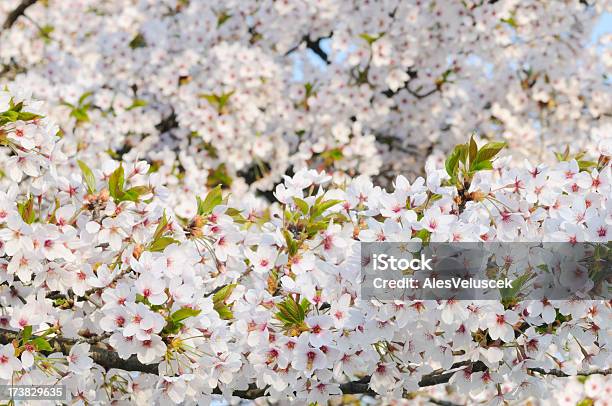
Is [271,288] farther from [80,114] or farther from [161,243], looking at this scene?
[80,114]

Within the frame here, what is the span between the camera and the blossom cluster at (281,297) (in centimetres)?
303

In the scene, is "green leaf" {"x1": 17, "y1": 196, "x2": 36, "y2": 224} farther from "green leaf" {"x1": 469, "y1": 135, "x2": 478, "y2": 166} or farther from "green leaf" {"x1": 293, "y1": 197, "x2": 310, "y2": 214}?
"green leaf" {"x1": 469, "y1": 135, "x2": 478, "y2": 166}

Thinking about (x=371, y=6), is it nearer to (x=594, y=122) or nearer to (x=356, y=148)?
(x=356, y=148)

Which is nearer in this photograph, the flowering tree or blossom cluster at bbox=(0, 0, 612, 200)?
the flowering tree

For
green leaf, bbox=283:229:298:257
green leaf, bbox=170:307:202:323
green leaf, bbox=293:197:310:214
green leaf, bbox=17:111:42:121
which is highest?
green leaf, bbox=17:111:42:121

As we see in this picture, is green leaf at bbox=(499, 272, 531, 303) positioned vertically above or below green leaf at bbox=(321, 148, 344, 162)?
above

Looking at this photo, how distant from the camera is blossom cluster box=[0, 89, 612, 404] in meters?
3.03

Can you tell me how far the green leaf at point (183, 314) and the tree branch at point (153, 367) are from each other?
415 millimetres

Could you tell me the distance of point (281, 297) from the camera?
320cm

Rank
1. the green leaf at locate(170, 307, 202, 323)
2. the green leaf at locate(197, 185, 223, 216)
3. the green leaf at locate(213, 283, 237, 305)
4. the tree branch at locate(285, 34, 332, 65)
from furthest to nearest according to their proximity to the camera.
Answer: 1. the tree branch at locate(285, 34, 332, 65)
2. the green leaf at locate(197, 185, 223, 216)
3. the green leaf at locate(213, 283, 237, 305)
4. the green leaf at locate(170, 307, 202, 323)

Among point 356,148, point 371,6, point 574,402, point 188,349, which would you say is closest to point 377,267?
point 188,349

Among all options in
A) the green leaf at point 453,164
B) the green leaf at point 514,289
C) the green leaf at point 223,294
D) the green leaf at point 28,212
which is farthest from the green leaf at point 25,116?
the green leaf at point 514,289

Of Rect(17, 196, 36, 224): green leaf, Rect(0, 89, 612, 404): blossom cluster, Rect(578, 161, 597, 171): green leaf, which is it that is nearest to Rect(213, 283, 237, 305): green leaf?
Rect(0, 89, 612, 404): blossom cluster

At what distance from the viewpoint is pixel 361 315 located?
3.07 metres
